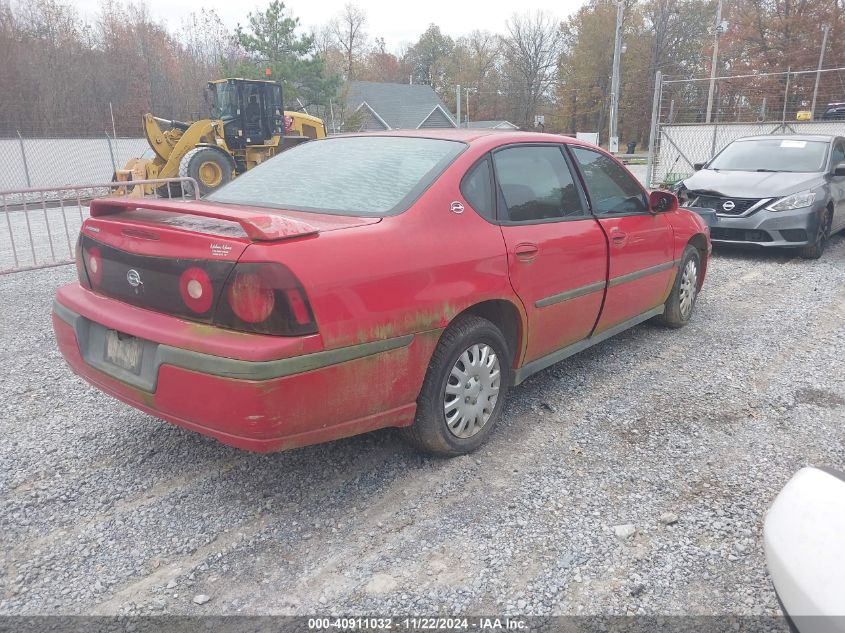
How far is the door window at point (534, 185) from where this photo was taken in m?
3.29

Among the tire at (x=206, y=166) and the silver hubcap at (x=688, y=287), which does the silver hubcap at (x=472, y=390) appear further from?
the tire at (x=206, y=166)

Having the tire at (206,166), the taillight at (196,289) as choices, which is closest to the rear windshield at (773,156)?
the taillight at (196,289)

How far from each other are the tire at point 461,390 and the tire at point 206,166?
1281cm

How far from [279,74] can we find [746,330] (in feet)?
103

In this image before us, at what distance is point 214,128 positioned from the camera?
640 inches

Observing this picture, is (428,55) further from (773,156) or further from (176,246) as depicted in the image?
(176,246)

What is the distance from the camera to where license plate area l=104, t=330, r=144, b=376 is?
8.49 ft

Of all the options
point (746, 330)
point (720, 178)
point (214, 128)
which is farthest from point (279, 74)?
point (746, 330)

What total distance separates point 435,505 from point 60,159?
968 inches

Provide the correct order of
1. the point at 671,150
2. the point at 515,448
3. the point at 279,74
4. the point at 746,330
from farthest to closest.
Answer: the point at 279,74 < the point at 671,150 < the point at 746,330 < the point at 515,448

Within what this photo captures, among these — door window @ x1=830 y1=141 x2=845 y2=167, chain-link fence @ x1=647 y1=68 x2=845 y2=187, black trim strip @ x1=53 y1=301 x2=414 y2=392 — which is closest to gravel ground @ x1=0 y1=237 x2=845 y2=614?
black trim strip @ x1=53 y1=301 x2=414 y2=392

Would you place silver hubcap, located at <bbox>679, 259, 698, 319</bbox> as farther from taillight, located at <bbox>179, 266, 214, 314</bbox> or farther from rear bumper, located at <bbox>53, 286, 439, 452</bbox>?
taillight, located at <bbox>179, 266, 214, 314</bbox>

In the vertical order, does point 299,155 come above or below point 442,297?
above

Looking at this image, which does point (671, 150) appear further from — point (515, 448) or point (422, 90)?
point (422, 90)
